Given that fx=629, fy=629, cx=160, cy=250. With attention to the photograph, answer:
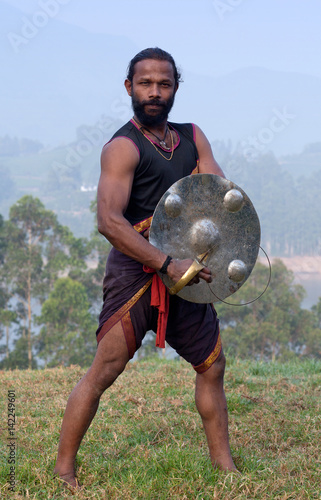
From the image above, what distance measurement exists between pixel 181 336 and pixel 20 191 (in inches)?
6051

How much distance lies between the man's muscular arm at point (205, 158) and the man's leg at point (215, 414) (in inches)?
41.6

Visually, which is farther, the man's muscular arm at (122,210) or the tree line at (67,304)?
the tree line at (67,304)

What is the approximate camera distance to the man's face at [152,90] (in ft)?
11.0

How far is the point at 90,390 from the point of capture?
334cm

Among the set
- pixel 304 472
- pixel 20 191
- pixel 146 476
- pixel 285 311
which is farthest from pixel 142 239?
pixel 20 191

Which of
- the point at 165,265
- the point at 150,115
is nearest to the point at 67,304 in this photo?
the point at 150,115

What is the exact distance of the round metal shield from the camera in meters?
3.22

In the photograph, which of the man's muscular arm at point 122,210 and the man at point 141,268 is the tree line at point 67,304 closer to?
the man at point 141,268

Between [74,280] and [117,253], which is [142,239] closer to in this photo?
[117,253]

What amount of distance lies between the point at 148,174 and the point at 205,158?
0.46 metres

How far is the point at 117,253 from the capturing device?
350 centimetres

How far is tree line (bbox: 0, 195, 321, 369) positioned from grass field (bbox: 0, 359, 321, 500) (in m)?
25.4

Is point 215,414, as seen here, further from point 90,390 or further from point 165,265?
point 165,265

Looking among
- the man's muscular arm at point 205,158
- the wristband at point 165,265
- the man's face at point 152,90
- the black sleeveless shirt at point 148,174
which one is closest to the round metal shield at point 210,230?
the wristband at point 165,265
